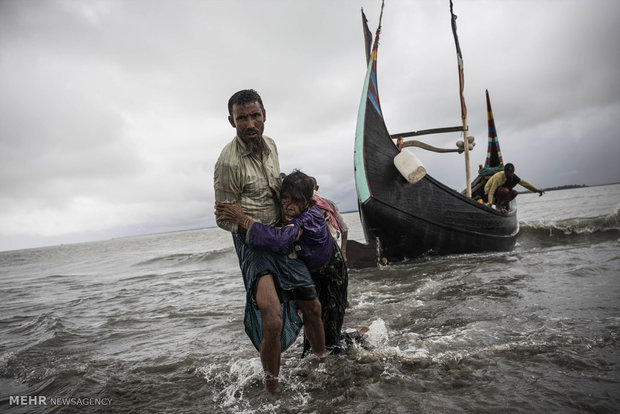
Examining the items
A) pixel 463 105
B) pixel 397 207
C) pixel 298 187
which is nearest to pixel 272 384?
pixel 298 187

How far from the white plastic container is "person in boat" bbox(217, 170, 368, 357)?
4016 mm

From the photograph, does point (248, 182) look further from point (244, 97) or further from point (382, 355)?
point (382, 355)

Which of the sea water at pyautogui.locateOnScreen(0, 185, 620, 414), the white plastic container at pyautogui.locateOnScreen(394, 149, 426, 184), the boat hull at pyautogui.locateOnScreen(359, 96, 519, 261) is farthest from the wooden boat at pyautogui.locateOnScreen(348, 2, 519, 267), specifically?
Answer: the sea water at pyautogui.locateOnScreen(0, 185, 620, 414)

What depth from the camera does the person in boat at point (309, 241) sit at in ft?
6.68

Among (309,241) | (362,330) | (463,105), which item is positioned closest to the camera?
(309,241)

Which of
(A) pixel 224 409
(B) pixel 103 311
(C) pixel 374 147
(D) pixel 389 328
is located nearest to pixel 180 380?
(A) pixel 224 409

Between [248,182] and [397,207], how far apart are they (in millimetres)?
5029

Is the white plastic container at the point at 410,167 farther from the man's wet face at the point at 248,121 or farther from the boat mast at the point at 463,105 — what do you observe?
the man's wet face at the point at 248,121

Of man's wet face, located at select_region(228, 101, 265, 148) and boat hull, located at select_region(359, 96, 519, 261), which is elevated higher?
man's wet face, located at select_region(228, 101, 265, 148)

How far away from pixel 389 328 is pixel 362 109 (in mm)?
4819

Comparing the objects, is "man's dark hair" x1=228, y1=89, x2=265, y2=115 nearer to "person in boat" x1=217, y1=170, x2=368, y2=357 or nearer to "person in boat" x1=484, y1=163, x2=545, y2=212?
"person in boat" x1=217, y1=170, x2=368, y2=357

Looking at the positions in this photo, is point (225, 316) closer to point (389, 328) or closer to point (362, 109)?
point (389, 328)

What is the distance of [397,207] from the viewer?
22.0 feet

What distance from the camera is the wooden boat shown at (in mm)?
6641
